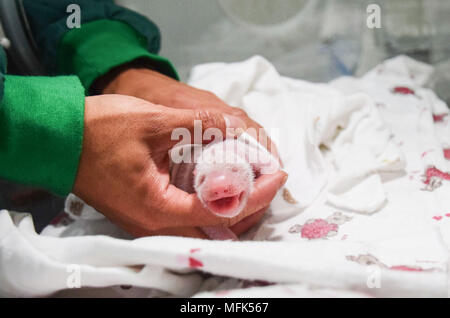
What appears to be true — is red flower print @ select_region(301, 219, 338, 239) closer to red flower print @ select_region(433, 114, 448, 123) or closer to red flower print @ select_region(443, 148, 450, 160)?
red flower print @ select_region(443, 148, 450, 160)

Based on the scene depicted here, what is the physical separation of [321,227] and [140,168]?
0.30 meters

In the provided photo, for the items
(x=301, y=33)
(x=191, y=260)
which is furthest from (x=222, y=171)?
(x=301, y=33)

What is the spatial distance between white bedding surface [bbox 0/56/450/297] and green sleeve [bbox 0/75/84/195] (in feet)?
0.25

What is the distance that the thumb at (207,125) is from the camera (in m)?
0.60

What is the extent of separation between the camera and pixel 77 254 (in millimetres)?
542

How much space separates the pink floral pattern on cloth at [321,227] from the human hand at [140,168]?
0.10m

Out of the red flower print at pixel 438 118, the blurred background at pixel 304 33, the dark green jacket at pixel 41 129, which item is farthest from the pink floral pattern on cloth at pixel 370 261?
the blurred background at pixel 304 33

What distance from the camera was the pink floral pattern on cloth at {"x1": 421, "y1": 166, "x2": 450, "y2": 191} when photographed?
0.72 meters

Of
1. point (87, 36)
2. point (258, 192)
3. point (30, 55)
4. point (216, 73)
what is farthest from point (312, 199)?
point (30, 55)

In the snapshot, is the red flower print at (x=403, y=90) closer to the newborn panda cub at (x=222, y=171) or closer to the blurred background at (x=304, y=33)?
the blurred background at (x=304, y=33)

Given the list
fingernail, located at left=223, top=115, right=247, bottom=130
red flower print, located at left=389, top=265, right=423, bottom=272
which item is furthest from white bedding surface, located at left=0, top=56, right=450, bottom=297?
fingernail, located at left=223, top=115, right=247, bottom=130

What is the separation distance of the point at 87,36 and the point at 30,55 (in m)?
0.15

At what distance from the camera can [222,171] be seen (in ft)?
1.85

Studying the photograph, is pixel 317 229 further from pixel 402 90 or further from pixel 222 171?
pixel 402 90
